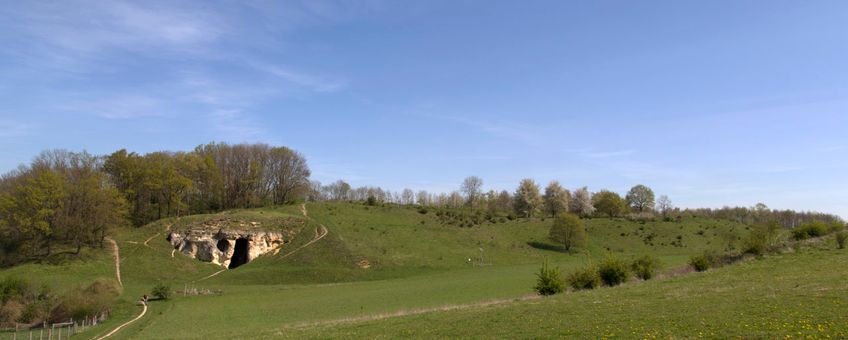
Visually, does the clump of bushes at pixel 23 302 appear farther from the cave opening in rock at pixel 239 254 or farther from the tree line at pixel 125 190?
the cave opening in rock at pixel 239 254

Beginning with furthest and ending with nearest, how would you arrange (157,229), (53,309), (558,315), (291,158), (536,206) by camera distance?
(536,206), (291,158), (157,229), (53,309), (558,315)

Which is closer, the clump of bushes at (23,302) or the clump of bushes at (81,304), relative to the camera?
the clump of bushes at (81,304)

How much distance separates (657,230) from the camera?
354ft

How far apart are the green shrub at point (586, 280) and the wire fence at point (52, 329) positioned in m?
36.5

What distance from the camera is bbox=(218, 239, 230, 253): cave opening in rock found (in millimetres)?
81375

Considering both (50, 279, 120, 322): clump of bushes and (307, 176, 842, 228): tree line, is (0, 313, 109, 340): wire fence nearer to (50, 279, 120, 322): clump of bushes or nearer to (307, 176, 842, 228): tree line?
(50, 279, 120, 322): clump of bushes

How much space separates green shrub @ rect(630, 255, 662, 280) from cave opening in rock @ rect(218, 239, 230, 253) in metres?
63.1

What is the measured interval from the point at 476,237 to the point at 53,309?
6723 centimetres

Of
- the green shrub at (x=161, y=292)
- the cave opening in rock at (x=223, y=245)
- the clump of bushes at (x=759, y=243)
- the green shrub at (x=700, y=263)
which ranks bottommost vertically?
the green shrub at (x=161, y=292)

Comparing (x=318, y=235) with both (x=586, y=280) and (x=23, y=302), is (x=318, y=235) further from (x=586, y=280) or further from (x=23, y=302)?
(x=586, y=280)

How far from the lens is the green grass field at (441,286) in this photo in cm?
1878

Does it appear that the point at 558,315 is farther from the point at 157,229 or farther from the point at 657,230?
the point at 657,230

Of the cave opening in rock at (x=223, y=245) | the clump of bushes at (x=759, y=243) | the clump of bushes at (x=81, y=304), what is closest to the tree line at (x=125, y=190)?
the cave opening in rock at (x=223, y=245)

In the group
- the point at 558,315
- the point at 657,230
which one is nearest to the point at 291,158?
the point at 657,230
